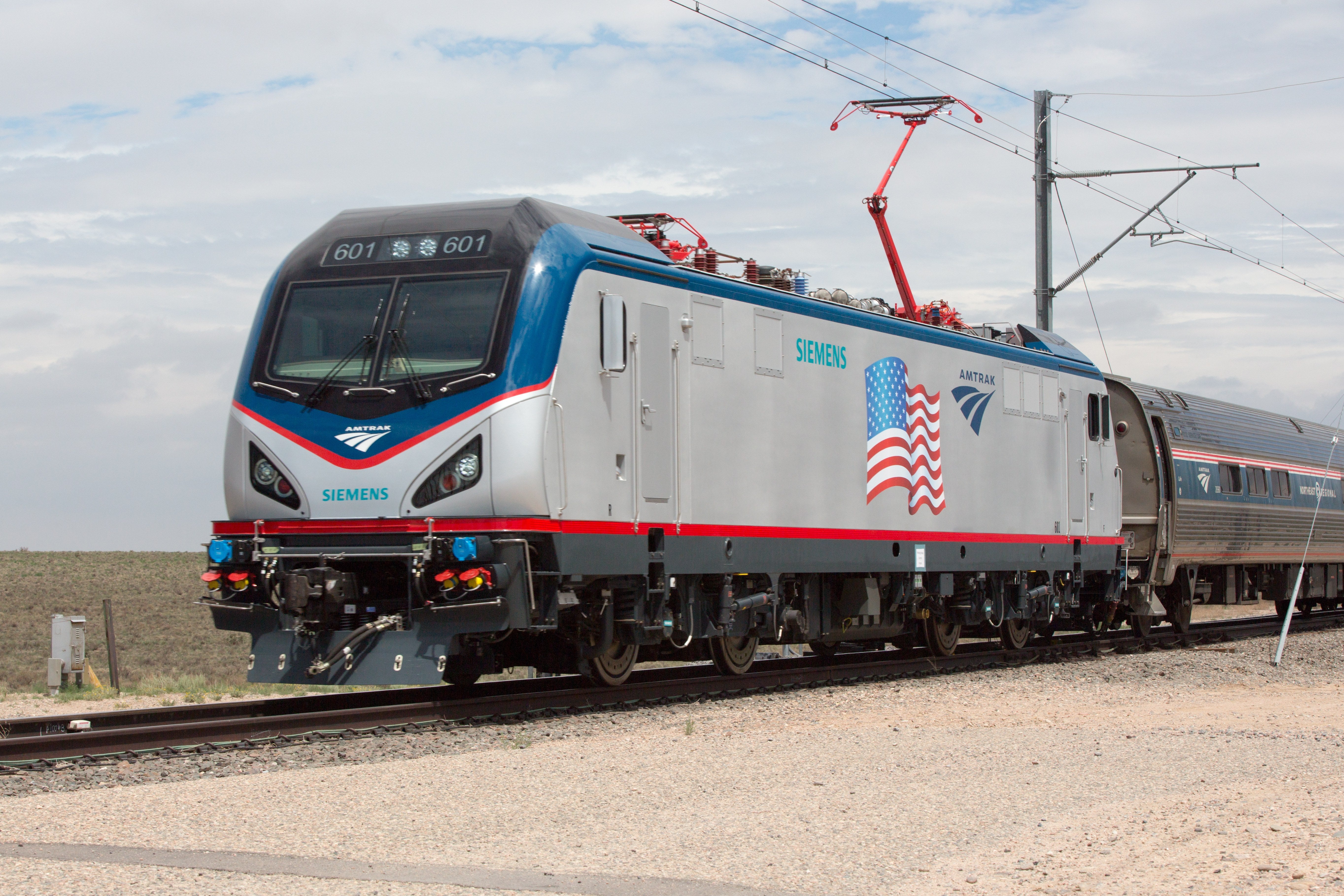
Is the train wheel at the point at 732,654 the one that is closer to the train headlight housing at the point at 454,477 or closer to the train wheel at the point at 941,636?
the train wheel at the point at 941,636

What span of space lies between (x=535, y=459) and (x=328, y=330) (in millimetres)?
2233

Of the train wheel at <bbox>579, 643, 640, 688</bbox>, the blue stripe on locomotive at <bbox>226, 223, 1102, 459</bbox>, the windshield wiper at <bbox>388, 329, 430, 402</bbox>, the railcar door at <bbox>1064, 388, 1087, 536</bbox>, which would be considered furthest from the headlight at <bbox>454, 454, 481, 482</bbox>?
the railcar door at <bbox>1064, 388, 1087, 536</bbox>

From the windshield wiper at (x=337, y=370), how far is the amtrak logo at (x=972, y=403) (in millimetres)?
8006

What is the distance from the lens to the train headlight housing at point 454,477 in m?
10.9

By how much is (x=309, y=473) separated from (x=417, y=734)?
7.56 feet

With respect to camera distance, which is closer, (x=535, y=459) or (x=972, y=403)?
(x=535, y=459)

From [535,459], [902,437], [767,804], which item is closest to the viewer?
[767,804]

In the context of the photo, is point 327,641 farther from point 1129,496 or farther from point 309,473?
point 1129,496

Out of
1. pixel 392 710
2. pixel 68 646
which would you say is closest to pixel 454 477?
pixel 392 710

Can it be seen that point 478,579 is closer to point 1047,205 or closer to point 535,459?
point 535,459

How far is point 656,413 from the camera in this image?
40.6 ft

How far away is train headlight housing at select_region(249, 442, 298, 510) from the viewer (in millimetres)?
11570

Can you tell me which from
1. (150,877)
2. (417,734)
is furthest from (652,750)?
(150,877)

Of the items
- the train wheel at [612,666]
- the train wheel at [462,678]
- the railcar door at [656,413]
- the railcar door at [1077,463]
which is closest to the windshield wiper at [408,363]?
the railcar door at [656,413]
